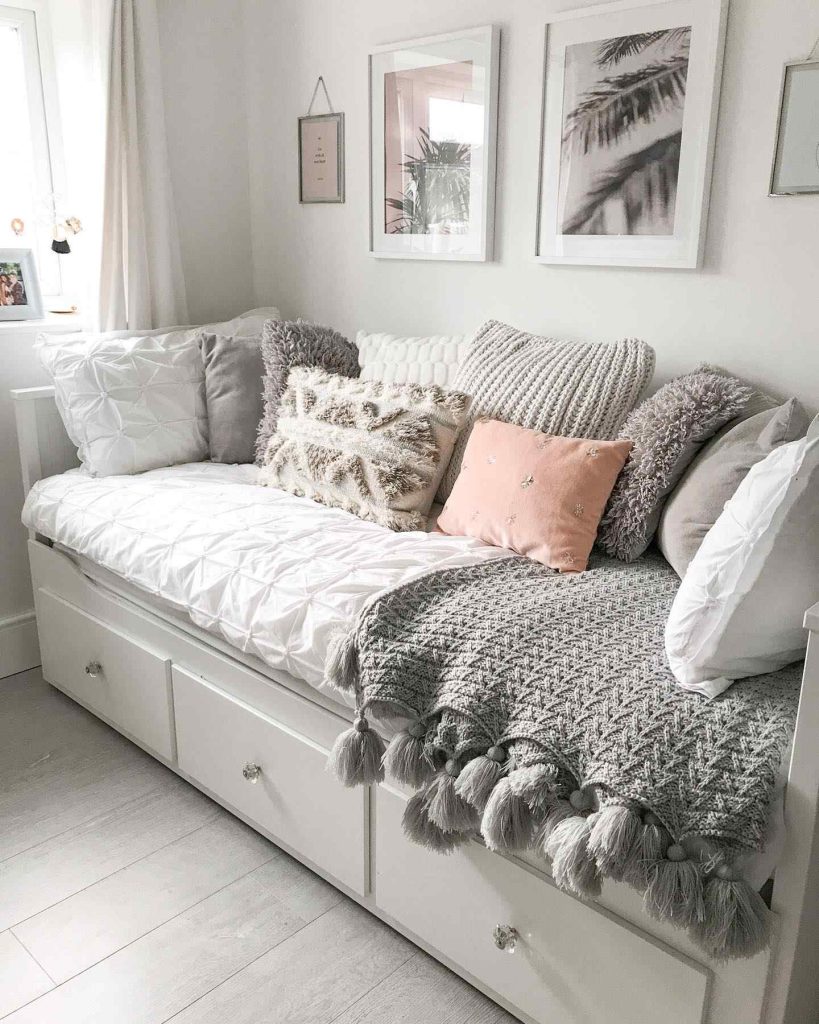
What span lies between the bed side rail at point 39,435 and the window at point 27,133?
1.76ft

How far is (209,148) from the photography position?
2951 mm

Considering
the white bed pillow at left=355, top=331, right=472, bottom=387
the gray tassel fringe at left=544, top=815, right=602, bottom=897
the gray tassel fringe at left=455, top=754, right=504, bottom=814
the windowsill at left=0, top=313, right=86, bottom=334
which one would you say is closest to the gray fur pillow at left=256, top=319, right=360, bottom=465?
the white bed pillow at left=355, top=331, right=472, bottom=387

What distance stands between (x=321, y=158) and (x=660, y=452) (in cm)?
160

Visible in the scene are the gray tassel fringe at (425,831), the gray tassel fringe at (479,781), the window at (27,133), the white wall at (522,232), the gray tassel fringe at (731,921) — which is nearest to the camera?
the gray tassel fringe at (731,921)

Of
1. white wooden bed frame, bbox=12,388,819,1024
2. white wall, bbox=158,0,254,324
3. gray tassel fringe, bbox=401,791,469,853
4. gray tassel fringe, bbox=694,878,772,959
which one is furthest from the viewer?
white wall, bbox=158,0,254,324

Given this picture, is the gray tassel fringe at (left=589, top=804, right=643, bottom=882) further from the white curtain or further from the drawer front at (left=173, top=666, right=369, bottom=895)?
the white curtain

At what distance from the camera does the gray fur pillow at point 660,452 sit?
1754 mm

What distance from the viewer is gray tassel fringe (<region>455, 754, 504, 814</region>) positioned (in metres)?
1.33

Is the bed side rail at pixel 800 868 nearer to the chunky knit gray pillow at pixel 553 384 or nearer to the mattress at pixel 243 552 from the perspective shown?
the mattress at pixel 243 552

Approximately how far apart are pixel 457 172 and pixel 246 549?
47.7 inches

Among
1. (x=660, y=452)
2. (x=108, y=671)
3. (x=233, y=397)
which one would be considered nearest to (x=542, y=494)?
(x=660, y=452)

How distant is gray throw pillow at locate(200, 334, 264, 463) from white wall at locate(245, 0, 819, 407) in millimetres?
431

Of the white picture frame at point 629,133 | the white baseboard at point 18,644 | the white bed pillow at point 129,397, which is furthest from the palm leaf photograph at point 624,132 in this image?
the white baseboard at point 18,644

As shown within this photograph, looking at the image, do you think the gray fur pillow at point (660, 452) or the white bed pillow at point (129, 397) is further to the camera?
the white bed pillow at point (129, 397)
